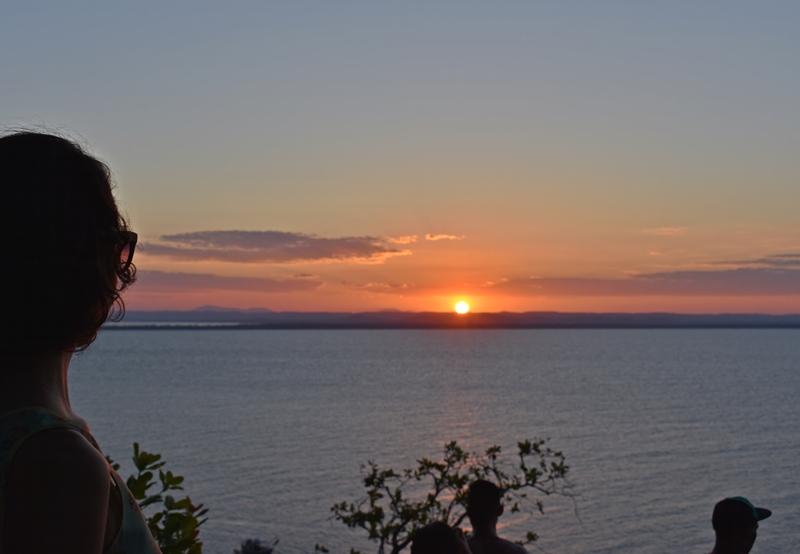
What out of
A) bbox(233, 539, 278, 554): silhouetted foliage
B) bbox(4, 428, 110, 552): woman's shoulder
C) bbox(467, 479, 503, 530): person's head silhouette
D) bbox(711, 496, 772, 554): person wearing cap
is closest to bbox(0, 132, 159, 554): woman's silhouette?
bbox(4, 428, 110, 552): woman's shoulder

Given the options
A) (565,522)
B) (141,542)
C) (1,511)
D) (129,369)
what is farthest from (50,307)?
(129,369)

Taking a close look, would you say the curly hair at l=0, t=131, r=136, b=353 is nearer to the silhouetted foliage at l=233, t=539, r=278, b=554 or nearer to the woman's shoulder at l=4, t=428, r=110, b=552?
the woman's shoulder at l=4, t=428, r=110, b=552

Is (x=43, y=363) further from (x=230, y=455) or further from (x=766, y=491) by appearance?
(x=230, y=455)

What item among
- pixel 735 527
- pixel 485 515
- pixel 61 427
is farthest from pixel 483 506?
pixel 61 427

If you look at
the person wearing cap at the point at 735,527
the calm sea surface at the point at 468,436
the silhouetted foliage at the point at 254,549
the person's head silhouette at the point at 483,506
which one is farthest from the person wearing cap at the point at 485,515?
the silhouetted foliage at the point at 254,549

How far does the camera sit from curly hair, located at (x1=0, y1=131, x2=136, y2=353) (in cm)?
128

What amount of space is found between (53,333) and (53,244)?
0.52ft

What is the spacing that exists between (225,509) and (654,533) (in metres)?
A: 17.7

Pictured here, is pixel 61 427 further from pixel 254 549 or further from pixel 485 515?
pixel 254 549

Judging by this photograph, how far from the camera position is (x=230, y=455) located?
44.3 metres

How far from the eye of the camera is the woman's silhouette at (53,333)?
44.7 inches

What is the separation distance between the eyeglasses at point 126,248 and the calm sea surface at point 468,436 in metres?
1.04

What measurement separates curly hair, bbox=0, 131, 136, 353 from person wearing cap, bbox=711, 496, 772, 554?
551 cm

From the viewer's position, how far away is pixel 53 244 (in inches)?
51.2
